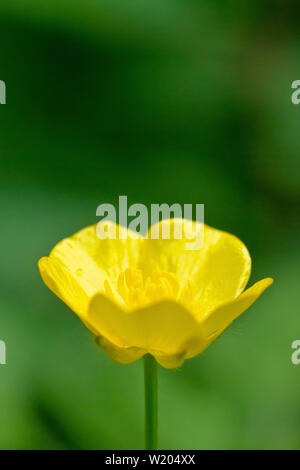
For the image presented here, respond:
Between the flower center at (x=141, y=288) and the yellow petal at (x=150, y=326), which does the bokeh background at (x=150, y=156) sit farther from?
the yellow petal at (x=150, y=326)

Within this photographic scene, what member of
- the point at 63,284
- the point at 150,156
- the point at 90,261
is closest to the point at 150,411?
the point at 63,284

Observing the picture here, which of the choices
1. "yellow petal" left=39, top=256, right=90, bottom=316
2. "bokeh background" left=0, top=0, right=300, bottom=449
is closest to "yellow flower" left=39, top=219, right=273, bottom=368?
"yellow petal" left=39, top=256, right=90, bottom=316

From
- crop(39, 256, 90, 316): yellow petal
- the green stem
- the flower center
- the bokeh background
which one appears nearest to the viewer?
the green stem

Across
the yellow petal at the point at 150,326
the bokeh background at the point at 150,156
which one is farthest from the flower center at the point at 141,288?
the bokeh background at the point at 150,156

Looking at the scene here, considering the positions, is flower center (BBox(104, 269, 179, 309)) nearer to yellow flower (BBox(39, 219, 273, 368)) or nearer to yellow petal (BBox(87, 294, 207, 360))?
yellow flower (BBox(39, 219, 273, 368))

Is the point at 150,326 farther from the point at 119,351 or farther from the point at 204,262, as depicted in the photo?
the point at 204,262

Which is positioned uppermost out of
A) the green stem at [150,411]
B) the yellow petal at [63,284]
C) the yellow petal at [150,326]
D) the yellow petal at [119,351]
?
the yellow petal at [63,284]
